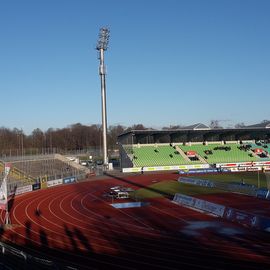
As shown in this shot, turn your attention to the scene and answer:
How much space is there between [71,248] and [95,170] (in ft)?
194

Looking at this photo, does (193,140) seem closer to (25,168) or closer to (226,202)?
(25,168)

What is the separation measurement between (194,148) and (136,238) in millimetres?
66711

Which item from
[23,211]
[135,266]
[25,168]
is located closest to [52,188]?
[25,168]

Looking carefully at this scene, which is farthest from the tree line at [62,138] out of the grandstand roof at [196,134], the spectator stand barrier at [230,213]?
the spectator stand barrier at [230,213]

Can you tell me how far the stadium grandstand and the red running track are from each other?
4411 centimetres

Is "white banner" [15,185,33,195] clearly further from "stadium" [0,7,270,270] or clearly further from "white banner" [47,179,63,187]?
"white banner" [47,179,63,187]

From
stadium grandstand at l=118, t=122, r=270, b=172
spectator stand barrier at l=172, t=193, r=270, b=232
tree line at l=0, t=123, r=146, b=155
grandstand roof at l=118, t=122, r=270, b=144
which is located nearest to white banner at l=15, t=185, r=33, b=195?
spectator stand barrier at l=172, t=193, r=270, b=232

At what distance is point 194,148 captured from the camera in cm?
9094

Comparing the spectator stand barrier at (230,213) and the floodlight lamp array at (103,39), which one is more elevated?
the floodlight lamp array at (103,39)

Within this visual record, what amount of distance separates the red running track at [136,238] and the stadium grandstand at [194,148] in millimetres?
44110

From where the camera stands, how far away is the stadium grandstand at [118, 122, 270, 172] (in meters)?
83.8

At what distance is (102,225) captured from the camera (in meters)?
30.3

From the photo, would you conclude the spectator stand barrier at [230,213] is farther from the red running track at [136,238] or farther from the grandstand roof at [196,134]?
the grandstand roof at [196,134]

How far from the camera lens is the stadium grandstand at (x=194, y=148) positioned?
83.8 meters
